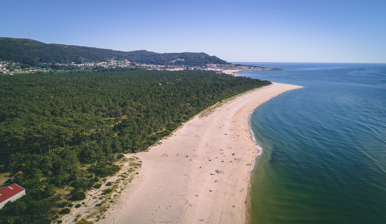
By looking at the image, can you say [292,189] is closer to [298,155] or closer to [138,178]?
[298,155]

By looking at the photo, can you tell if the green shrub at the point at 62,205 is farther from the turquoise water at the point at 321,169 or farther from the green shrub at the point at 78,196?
the turquoise water at the point at 321,169

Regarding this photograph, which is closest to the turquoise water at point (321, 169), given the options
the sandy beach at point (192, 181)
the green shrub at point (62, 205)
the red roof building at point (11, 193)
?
the sandy beach at point (192, 181)

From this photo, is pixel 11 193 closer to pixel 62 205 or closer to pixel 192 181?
pixel 62 205

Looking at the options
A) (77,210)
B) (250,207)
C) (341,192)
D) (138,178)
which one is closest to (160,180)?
(138,178)

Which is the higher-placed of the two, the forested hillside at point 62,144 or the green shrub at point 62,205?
the forested hillside at point 62,144

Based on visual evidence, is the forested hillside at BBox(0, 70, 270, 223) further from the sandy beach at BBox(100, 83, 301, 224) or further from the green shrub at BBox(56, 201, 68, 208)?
the sandy beach at BBox(100, 83, 301, 224)

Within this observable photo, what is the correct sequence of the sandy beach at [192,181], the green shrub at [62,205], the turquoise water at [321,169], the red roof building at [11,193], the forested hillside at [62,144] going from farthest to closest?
the turquoise water at [321,169] → the forested hillside at [62,144] → the sandy beach at [192,181] → the green shrub at [62,205] → the red roof building at [11,193]

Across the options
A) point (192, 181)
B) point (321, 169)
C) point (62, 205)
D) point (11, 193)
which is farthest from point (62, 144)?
point (321, 169)
